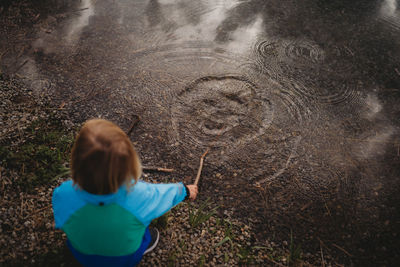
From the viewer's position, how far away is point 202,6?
13.3 feet

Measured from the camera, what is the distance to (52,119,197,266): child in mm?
1051

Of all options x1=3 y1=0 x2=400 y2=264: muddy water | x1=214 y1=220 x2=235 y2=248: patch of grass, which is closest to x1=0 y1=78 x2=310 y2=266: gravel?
x1=214 y1=220 x2=235 y2=248: patch of grass

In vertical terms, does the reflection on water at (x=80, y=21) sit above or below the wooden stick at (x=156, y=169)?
above

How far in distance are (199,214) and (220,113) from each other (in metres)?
1.13

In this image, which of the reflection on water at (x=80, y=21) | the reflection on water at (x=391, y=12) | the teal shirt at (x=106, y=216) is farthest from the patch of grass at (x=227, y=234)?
the reflection on water at (x=391, y=12)

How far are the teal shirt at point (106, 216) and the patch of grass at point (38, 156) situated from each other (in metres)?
0.88

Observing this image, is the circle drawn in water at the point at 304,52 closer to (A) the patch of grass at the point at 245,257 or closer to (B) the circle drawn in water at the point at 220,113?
(B) the circle drawn in water at the point at 220,113

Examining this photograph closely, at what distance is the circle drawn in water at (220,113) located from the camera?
249 cm

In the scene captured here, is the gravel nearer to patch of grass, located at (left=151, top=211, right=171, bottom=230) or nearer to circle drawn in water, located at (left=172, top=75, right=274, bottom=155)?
patch of grass, located at (left=151, top=211, right=171, bottom=230)

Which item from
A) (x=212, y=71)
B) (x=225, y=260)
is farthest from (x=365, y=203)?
(x=212, y=71)

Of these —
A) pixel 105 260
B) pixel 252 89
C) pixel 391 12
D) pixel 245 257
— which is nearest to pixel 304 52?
pixel 252 89

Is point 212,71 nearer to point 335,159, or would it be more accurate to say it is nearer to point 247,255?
point 335,159

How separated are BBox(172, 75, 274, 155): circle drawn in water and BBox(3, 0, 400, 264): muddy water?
0.01 metres

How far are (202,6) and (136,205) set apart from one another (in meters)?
3.65
